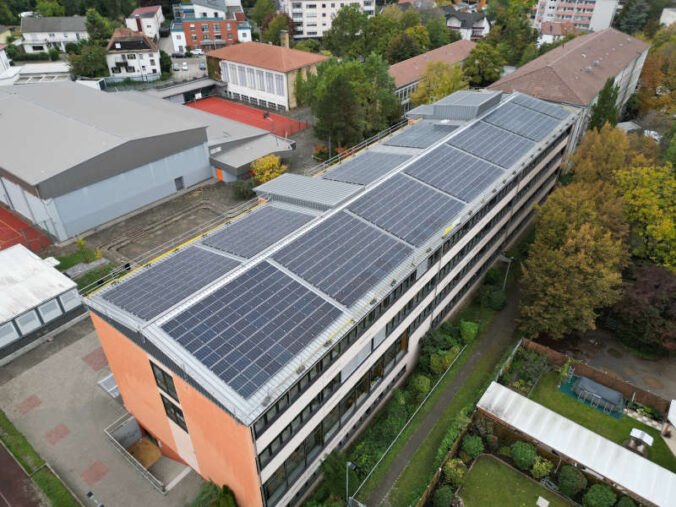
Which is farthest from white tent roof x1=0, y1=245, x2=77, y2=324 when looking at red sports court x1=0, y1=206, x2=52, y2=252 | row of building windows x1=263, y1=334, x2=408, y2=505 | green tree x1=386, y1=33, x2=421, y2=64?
green tree x1=386, y1=33, x2=421, y2=64

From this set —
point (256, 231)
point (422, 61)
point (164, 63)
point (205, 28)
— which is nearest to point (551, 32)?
point (422, 61)

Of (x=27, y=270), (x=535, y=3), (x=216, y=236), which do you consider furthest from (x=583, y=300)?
(x=535, y=3)

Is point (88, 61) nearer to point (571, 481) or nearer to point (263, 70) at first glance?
point (263, 70)

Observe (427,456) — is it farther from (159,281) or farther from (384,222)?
(159,281)

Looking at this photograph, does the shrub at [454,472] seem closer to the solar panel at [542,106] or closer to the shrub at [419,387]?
the shrub at [419,387]

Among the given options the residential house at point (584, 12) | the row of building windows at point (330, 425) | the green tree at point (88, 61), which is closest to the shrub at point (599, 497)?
the row of building windows at point (330, 425)
